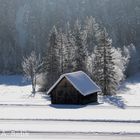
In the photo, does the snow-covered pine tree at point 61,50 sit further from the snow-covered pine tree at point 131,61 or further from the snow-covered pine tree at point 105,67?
the snow-covered pine tree at point 131,61

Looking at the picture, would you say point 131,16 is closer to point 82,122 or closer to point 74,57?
point 74,57

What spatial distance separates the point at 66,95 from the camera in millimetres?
47969

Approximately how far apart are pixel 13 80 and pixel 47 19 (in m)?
42.3

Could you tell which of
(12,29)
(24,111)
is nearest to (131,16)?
A: (12,29)

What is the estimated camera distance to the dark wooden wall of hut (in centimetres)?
4753

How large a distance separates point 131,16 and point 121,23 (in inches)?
182

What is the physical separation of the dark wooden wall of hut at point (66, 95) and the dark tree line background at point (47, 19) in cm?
8770

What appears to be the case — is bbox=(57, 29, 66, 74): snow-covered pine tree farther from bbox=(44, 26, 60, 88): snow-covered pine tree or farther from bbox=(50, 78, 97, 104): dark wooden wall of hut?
bbox=(50, 78, 97, 104): dark wooden wall of hut

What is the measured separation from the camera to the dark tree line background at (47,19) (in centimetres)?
13888

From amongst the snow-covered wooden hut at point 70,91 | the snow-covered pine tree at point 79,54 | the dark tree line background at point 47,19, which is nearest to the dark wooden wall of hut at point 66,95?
the snow-covered wooden hut at point 70,91

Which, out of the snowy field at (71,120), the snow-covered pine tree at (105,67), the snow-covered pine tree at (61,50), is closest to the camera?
the snowy field at (71,120)

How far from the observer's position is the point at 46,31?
14250 cm

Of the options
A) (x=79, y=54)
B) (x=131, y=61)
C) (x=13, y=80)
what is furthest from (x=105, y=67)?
(x=13, y=80)

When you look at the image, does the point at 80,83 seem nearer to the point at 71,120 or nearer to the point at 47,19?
the point at 71,120
